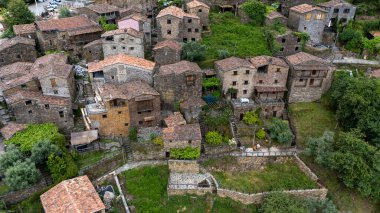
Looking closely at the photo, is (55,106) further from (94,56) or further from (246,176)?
(246,176)

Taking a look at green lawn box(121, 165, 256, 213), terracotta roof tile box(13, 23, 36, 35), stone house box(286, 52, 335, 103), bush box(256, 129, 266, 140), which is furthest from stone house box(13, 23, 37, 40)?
stone house box(286, 52, 335, 103)

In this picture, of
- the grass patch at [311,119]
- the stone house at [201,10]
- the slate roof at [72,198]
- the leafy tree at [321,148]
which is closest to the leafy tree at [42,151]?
the slate roof at [72,198]

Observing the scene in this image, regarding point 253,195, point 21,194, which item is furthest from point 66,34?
point 253,195

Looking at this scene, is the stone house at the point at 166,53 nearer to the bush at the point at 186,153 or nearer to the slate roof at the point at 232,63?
the slate roof at the point at 232,63

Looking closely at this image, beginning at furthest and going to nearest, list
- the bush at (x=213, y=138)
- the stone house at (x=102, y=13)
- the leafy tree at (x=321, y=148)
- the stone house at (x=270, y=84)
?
1. the stone house at (x=102, y=13)
2. the stone house at (x=270, y=84)
3. the bush at (x=213, y=138)
4. the leafy tree at (x=321, y=148)

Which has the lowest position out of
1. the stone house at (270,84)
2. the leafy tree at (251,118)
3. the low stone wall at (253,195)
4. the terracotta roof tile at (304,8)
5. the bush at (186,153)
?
the low stone wall at (253,195)

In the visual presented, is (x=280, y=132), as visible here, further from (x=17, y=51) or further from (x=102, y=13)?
(x=17, y=51)

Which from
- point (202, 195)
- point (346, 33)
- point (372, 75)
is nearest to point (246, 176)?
point (202, 195)
